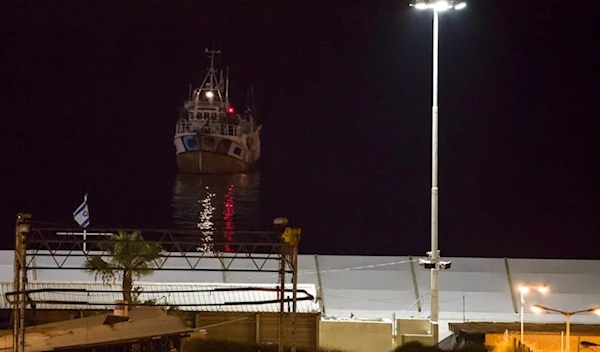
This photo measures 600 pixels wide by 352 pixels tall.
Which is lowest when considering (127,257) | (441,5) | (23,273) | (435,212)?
(23,273)

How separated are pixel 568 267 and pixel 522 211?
172 ft

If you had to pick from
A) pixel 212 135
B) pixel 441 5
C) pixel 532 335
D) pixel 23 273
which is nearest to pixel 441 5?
pixel 441 5

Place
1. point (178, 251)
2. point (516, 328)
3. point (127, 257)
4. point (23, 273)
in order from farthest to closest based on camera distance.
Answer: point (178, 251)
point (516, 328)
point (127, 257)
point (23, 273)

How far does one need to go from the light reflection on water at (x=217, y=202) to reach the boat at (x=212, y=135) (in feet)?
4.22

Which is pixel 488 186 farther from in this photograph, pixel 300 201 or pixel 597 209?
pixel 300 201

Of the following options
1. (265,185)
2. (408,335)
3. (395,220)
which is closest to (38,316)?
(408,335)

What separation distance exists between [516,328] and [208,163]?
60.9 m

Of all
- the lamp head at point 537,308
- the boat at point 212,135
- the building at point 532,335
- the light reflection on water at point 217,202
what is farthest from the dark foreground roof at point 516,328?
the boat at point 212,135

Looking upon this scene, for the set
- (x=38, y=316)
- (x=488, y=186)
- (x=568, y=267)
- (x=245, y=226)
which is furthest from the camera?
(x=488, y=186)

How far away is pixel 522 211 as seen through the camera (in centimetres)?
7781

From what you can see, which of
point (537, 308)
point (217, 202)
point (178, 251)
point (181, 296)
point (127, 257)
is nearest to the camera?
point (127, 257)

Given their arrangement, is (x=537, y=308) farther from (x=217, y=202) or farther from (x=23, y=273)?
(x=217, y=202)

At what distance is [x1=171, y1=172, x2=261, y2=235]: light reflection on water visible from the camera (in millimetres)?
62969

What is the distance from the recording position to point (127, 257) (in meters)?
20.3
